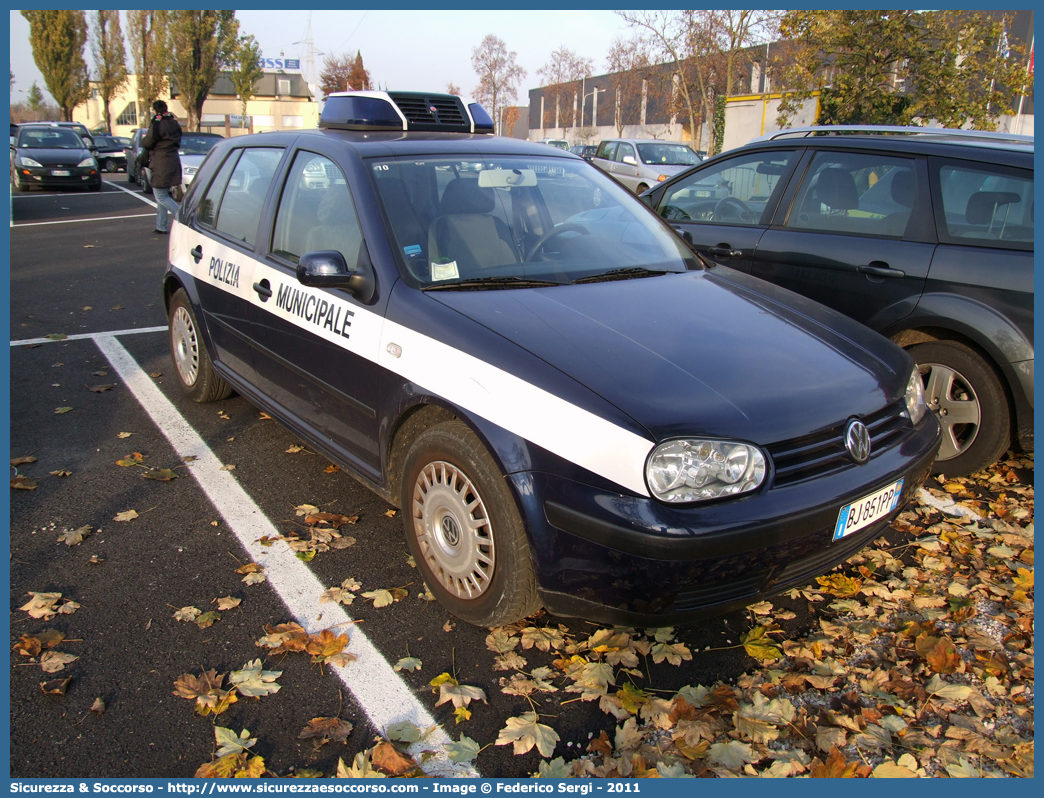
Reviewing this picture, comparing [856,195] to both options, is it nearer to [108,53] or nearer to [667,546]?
[667,546]

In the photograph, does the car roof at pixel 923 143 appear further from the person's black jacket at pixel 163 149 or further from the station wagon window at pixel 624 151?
the station wagon window at pixel 624 151

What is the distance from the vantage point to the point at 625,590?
2408 millimetres

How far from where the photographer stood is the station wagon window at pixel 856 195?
4.32m

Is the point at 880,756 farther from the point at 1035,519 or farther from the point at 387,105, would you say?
the point at 387,105

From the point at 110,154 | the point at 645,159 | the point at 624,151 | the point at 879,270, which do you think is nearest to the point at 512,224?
the point at 879,270

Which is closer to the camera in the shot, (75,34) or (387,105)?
(387,105)

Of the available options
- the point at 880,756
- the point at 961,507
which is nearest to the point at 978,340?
the point at 961,507

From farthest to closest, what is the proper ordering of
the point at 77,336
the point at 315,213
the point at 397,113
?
the point at 77,336 → the point at 397,113 → the point at 315,213

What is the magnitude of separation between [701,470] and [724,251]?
118 inches

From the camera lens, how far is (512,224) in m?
3.53

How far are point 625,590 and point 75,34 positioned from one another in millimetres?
69051

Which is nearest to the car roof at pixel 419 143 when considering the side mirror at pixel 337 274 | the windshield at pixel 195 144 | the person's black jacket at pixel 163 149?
the side mirror at pixel 337 274

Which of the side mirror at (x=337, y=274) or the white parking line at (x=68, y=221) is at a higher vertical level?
the white parking line at (x=68, y=221)

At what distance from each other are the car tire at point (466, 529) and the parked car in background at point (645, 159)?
1467cm
